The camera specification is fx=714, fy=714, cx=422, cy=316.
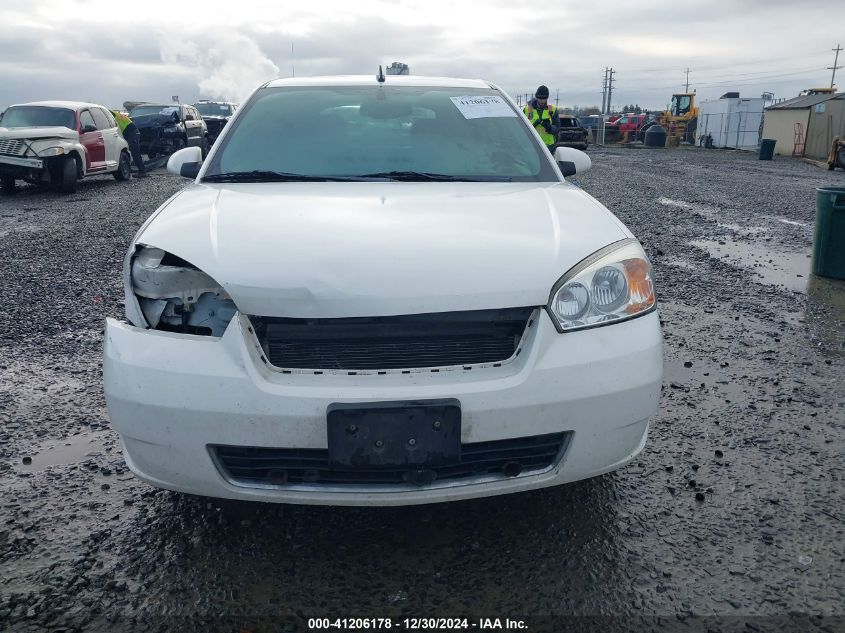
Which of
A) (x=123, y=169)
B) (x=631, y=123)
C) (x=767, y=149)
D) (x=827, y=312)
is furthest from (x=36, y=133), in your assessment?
(x=631, y=123)

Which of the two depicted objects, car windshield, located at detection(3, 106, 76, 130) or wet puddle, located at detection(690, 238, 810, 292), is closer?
wet puddle, located at detection(690, 238, 810, 292)

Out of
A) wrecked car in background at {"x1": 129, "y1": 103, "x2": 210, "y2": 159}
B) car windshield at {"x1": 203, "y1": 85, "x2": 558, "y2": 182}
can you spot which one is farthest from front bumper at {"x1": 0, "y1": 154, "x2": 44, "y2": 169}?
car windshield at {"x1": 203, "y1": 85, "x2": 558, "y2": 182}

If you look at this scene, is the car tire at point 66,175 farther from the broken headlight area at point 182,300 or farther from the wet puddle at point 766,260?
the broken headlight area at point 182,300

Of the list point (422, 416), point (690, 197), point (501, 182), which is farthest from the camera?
Result: point (690, 197)

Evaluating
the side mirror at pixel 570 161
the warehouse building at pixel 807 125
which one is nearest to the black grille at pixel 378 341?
the side mirror at pixel 570 161

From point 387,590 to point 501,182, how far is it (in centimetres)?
178

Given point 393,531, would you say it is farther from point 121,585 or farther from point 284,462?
point 121,585

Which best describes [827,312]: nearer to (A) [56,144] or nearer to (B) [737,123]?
(A) [56,144]

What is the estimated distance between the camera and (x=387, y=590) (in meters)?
2.09

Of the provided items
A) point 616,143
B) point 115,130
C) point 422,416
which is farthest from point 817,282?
point 616,143

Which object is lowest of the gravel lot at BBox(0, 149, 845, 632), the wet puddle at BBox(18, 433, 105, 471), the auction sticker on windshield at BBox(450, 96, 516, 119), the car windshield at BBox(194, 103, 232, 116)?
the wet puddle at BBox(18, 433, 105, 471)

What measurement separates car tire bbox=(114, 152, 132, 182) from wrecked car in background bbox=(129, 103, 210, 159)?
14.8ft

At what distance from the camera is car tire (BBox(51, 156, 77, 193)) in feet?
42.7

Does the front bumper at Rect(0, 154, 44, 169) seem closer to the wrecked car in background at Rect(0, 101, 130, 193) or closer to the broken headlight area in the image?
the wrecked car in background at Rect(0, 101, 130, 193)
